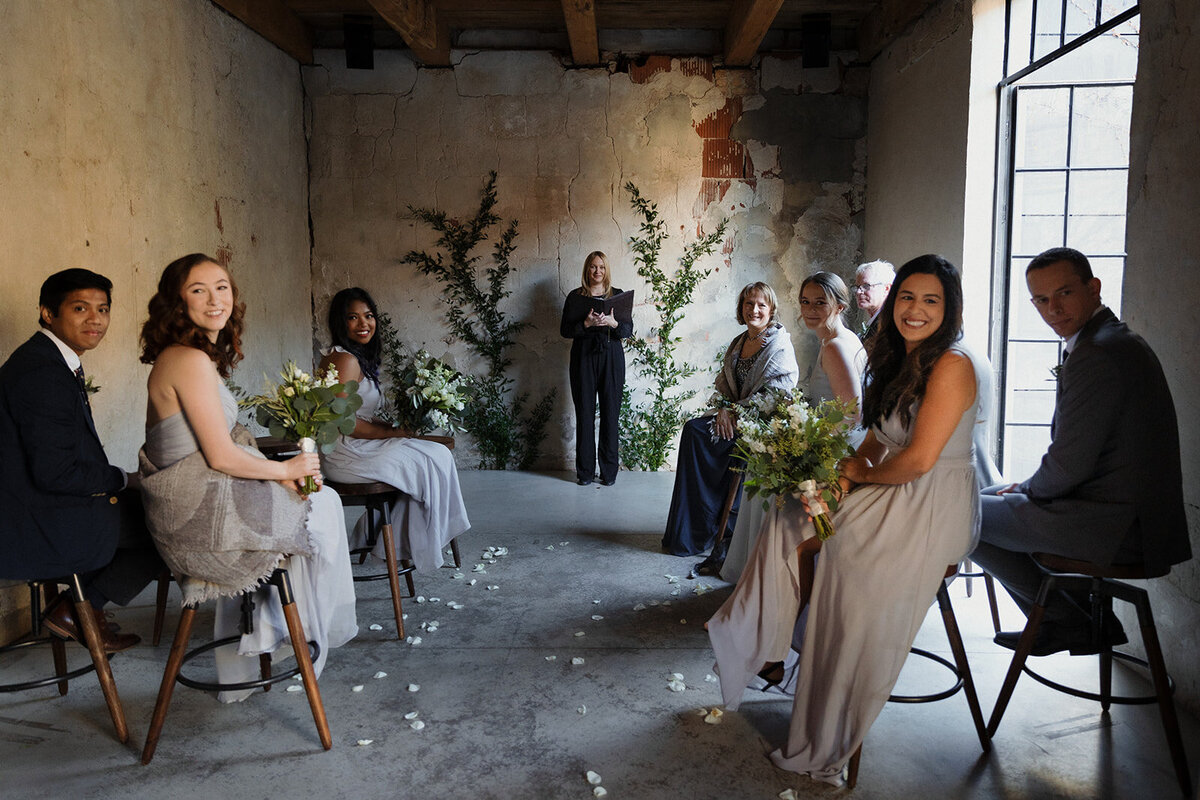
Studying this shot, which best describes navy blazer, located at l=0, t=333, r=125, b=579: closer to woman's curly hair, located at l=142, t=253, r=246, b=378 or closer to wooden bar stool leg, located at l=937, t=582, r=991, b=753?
woman's curly hair, located at l=142, t=253, r=246, b=378

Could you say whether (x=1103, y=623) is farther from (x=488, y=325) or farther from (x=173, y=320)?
(x=488, y=325)

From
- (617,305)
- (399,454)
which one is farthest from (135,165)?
(617,305)

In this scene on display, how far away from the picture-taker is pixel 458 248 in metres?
7.60

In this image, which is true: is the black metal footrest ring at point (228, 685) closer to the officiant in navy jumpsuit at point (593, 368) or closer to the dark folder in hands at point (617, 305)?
the officiant in navy jumpsuit at point (593, 368)

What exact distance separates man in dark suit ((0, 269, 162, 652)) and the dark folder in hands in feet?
14.4

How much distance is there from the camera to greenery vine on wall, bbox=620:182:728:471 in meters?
7.58

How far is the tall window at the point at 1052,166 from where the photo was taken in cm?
450

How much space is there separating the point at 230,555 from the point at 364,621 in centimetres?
136

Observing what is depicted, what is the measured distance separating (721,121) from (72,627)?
6275mm

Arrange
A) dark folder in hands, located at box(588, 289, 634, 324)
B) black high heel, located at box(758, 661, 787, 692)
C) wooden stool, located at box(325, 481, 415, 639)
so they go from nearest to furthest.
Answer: black high heel, located at box(758, 661, 787, 692)
wooden stool, located at box(325, 481, 415, 639)
dark folder in hands, located at box(588, 289, 634, 324)

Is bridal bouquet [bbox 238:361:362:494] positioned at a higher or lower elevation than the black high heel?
higher

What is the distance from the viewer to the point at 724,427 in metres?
4.76

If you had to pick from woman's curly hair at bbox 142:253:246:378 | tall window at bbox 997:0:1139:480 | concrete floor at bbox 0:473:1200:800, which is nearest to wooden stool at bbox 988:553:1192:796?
concrete floor at bbox 0:473:1200:800

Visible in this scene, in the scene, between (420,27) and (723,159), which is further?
(723,159)
